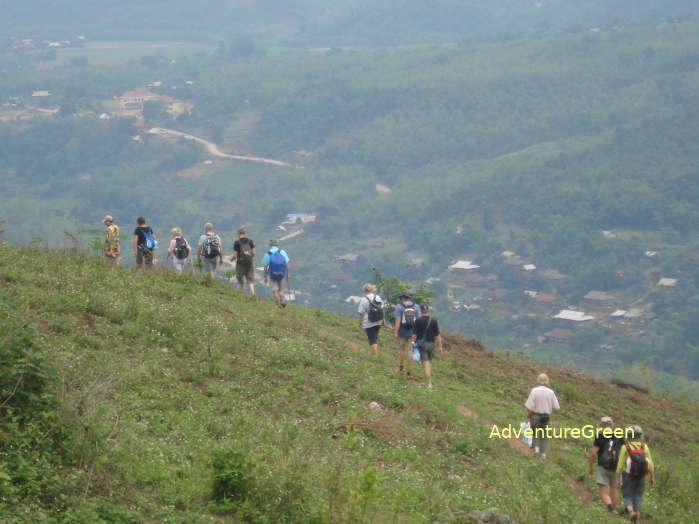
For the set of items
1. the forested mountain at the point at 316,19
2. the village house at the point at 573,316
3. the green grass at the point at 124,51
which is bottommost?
the village house at the point at 573,316

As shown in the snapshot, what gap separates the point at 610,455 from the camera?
32.4 feet

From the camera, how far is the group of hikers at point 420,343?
9.73 m

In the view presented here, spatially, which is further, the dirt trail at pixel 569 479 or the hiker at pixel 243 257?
the hiker at pixel 243 257

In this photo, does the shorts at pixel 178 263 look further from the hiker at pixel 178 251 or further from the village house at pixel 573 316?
the village house at pixel 573 316

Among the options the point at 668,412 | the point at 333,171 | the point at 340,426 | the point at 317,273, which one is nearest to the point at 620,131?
the point at 333,171

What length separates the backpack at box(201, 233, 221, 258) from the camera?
15.3m

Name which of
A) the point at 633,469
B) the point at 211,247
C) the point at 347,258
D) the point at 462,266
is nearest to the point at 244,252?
the point at 211,247

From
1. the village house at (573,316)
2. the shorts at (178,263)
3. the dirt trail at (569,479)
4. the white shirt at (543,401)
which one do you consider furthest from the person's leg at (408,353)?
the village house at (573,316)

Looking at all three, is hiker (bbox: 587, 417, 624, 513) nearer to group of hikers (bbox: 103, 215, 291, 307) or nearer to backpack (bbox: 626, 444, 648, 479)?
backpack (bbox: 626, 444, 648, 479)

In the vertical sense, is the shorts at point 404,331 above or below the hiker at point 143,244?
below

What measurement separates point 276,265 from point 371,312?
226 cm

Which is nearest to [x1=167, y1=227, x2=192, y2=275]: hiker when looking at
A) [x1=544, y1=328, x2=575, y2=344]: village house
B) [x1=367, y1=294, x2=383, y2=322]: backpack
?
[x1=367, y1=294, x2=383, y2=322]: backpack

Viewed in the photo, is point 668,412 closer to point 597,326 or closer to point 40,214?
point 597,326

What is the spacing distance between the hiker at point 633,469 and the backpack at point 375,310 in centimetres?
470
